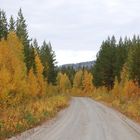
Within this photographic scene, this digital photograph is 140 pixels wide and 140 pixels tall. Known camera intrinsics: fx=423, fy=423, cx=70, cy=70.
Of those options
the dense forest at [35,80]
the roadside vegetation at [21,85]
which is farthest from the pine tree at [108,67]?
the roadside vegetation at [21,85]

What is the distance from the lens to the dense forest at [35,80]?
2588cm

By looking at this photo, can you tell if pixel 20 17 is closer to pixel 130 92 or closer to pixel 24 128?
pixel 130 92

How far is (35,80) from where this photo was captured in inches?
2879

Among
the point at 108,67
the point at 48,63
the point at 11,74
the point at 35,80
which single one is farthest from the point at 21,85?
the point at 48,63

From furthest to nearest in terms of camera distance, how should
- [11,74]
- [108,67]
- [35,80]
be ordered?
[108,67]
[35,80]
[11,74]

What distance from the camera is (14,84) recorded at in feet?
167

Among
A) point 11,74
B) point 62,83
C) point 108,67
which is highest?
point 108,67

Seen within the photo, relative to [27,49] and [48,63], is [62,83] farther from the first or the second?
[27,49]

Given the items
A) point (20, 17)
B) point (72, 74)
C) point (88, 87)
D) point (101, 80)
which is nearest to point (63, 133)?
point (20, 17)

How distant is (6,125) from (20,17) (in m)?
62.0

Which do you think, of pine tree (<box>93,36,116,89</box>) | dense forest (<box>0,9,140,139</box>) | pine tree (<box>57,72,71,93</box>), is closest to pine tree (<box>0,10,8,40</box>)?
dense forest (<box>0,9,140,139</box>)

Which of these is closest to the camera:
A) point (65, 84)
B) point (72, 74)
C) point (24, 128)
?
point (24, 128)

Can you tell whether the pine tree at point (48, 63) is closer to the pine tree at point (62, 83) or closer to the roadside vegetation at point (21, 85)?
the roadside vegetation at point (21, 85)

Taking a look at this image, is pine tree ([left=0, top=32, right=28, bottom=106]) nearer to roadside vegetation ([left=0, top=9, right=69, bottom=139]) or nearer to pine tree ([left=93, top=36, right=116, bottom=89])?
roadside vegetation ([left=0, top=9, right=69, bottom=139])
